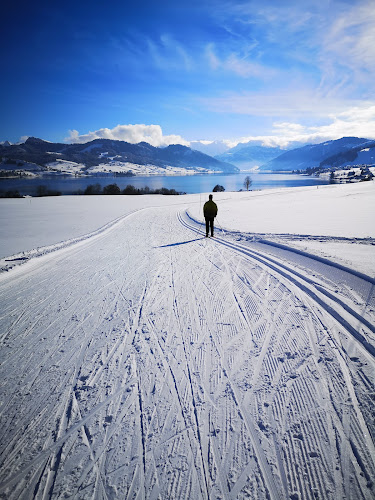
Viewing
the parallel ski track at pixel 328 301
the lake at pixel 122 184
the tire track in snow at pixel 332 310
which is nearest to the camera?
the tire track in snow at pixel 332 310

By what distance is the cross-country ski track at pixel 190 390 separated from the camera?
2.00 metres

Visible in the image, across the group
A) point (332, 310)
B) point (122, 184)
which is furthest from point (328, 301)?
point (122, 184)

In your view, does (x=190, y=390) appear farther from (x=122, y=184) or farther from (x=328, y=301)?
(x=122, y=184)

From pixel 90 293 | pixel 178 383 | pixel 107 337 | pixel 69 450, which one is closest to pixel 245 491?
pixel 178 383

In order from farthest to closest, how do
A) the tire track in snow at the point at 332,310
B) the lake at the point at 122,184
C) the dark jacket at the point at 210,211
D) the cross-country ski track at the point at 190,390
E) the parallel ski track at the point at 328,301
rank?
the lake at the point at 122,184 < the dark jacket at the point at 210,211 < the parallel ski track at the point at 328,301 < the tire track in snow at the point at 332,310 < the cross-country ski track at the point at 190,390

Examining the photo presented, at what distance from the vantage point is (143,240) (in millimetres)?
10320

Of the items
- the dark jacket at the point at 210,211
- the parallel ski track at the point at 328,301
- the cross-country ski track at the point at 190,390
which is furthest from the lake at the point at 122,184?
the cross-country ski track at the point at 190,390

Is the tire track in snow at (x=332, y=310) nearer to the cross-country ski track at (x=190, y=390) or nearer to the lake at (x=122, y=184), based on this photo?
the cross-country ski track at (x=190, y=390)

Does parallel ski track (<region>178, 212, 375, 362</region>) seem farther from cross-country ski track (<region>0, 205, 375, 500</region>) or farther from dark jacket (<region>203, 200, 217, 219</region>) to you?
dark jacket (<region>203, 200, 217, 219</region>)

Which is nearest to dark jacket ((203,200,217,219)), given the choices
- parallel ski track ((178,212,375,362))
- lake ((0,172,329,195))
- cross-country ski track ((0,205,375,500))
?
parallel ski track ((178,212,375,362))

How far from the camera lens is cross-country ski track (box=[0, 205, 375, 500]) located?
6.56 feet

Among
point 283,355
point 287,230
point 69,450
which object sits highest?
point 287,230

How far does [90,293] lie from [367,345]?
5163 mm

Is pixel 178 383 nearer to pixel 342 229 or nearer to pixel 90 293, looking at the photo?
pixel 90 293
